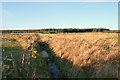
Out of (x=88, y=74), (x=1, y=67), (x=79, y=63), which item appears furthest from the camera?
(x=79, y=63)

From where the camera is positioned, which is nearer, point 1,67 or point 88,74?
point 88,74


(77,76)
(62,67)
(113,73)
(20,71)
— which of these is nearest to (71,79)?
(77,76)

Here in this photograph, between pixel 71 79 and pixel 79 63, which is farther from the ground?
pixel 79 63

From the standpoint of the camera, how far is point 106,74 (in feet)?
14.3

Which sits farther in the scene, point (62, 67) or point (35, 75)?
point (62, 67)

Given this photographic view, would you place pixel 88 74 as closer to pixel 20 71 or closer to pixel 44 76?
pixel 44 76

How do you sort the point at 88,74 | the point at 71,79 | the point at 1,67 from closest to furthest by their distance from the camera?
the point at 71,79
the point at 88,74
the point at 1,67

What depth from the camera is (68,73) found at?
14.9 feet

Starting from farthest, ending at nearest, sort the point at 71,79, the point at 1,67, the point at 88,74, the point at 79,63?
1. the point at 79,63
2. the point at 1,67
3. the point at 88,74
4. the point at 71,79

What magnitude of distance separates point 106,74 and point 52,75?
192cm

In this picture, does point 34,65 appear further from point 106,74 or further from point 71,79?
point 106,74

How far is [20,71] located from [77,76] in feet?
7.07

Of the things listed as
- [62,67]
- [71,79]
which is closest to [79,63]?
[62,67]

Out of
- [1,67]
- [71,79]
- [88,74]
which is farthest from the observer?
[1,67]
